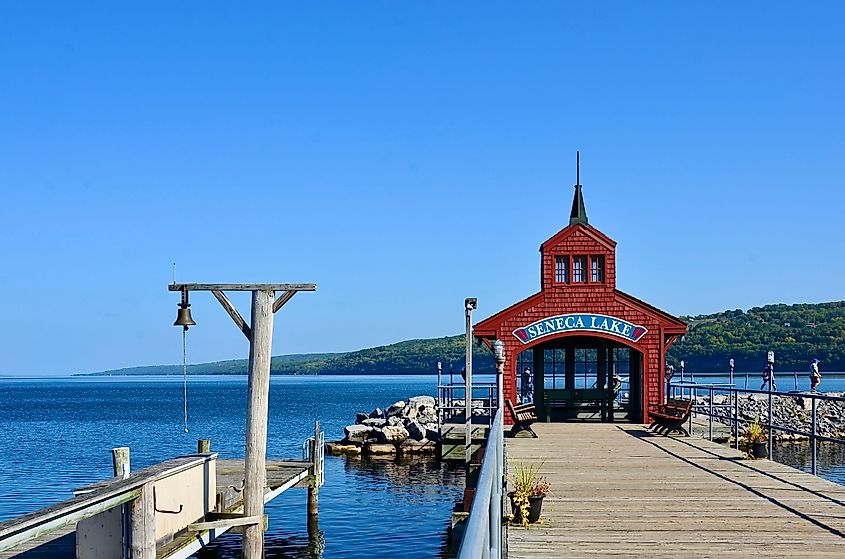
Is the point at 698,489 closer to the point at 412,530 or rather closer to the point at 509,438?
the point at 509,438

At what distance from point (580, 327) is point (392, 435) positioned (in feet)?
56.8

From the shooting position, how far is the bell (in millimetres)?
14930

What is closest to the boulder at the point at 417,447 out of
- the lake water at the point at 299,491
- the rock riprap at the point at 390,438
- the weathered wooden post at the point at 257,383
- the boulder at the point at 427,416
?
the rock riprap at the point at 390,438

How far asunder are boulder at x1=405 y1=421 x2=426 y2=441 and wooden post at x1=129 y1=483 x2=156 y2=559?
29955mm

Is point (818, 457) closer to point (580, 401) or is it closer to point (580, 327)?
point (580, 401)

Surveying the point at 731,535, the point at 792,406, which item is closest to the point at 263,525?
the point at 731,535

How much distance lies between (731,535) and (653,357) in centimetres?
1591

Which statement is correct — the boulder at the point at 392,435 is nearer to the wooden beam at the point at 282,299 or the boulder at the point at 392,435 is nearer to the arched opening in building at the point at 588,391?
the arched opening in building at the point at 588,391

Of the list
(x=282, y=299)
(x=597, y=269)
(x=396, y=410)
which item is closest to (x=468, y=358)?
(x=597, y=269)

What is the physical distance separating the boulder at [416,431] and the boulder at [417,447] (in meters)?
0.22

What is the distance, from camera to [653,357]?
85.1 ft

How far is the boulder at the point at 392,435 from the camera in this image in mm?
41281

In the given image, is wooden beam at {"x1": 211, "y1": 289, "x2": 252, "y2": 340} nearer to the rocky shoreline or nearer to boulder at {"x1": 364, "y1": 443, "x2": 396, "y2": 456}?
boulder at {"x1": 364, "y1": 443, "x2": 396, "y2": 456}

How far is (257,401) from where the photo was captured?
14.4 metres
